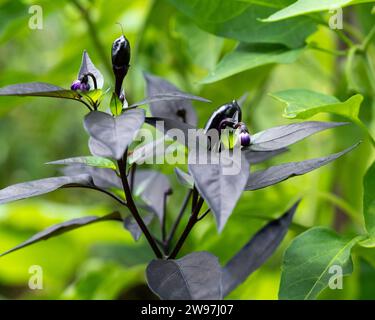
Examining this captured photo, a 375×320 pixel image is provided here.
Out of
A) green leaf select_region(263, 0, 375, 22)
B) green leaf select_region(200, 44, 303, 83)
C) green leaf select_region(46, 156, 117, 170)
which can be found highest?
green leaf select_region(200, 44, 303, 83)

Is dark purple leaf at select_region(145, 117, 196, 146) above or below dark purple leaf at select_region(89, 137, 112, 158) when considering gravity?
above

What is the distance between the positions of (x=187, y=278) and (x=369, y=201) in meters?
0.16

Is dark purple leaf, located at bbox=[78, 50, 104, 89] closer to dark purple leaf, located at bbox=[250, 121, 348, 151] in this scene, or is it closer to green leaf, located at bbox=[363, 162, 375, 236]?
dark purple leaf, located at bbox=[250, 121, 348, 151]

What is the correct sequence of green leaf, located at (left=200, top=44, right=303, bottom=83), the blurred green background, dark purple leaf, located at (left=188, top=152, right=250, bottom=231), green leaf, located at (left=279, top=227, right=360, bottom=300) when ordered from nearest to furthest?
1. dark purple leaf, located at (left=188, top=152, right=250, bottom=231)
2. green leaf, located at (left=279, top=227, right=360, bottom=300)
3. green leaf, located at (left=200, top=44, right=303, bottom=83)
4. the blurred green background

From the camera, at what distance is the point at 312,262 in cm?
45

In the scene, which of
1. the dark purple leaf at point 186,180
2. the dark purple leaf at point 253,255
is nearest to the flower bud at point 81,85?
the dark purple leaf at point 186,180

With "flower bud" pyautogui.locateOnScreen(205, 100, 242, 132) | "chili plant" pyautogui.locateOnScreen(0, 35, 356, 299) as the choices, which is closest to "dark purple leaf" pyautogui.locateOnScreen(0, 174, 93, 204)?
"chili plant" pyautogui.locateOnScreen(0, 35, 356, 299)

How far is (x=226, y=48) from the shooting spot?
82 cm

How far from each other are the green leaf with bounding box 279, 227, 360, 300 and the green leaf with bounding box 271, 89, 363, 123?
3.7 inches

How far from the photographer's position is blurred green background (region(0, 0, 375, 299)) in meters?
0.71

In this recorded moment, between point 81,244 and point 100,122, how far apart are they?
2.87ft

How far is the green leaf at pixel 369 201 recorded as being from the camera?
0.46m

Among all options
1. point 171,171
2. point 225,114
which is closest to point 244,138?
point 225,114
